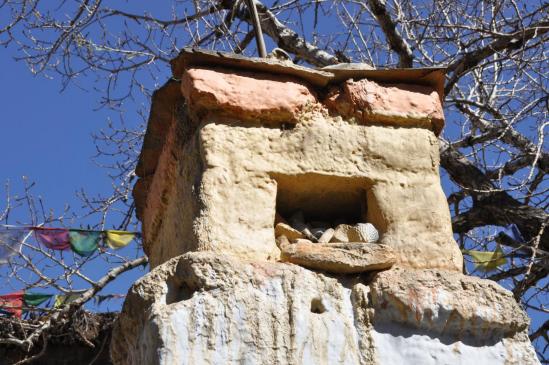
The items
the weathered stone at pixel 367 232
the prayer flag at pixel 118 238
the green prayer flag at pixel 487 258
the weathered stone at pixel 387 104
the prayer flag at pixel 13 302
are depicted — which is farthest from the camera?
the prayer flag at pixel 118 238

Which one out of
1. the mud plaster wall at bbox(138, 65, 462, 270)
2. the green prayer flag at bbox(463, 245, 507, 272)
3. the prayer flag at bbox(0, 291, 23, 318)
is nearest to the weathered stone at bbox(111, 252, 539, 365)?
the mud plaster wall at bbox(138, 65, 462, 270)

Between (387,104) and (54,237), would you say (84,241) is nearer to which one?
(54,237)

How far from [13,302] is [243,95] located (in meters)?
3.77

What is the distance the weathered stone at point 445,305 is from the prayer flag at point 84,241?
13.7 feet

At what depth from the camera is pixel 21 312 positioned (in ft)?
20.2

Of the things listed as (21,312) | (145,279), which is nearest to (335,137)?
(145,279)

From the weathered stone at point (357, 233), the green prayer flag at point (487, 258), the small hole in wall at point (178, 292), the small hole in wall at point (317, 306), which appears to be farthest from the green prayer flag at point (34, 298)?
the small hole in wall at point (317, 306)

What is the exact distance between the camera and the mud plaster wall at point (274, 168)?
109 inches

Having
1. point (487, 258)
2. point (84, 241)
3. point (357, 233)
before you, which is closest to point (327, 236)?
point (357, 233)

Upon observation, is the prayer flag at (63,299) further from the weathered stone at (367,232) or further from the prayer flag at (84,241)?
the weathered stone at (367,232)

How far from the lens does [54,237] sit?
6625 mm

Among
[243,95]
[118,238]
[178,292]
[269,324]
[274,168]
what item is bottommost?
[269,324]

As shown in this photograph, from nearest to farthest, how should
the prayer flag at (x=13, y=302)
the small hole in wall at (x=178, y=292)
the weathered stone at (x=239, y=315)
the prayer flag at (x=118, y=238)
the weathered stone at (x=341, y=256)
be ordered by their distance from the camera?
the weathered stone at (x=239, y=315) < the small hole in wall at (x=178, y=292) < the weathered stone at (x=341, y=256) < the prayer flag at (x=13, y=302) < the prayer flag at (x=118, y=238)

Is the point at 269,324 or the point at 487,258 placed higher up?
the point at 487,258
